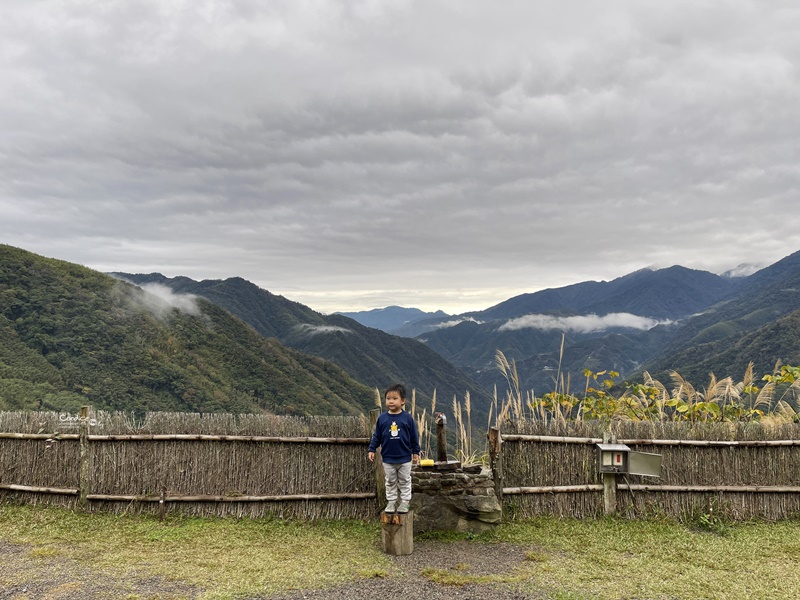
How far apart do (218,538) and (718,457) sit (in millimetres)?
5466

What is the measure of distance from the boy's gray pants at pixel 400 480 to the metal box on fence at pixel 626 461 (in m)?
2.31

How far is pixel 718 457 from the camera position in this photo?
20.9ft

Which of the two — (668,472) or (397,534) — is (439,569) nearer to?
(397,534)

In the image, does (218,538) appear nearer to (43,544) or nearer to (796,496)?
(43,544)

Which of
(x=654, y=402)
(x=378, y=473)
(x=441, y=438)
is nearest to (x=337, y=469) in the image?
(x=378, y=473)

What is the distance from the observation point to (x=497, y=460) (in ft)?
20.2

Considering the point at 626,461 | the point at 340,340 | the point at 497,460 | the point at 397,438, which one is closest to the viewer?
the point at 397,438

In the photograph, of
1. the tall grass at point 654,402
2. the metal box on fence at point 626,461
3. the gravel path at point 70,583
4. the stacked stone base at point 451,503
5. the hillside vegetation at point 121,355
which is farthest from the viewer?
the hillside vegetation at point 121,355

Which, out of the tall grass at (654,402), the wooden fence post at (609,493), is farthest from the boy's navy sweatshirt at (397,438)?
the wooden fence post at (609,493)

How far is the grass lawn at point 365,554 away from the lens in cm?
445

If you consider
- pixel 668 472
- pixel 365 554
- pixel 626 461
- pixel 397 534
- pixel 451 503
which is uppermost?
pixel 626 461

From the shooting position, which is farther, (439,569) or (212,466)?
(212,466)

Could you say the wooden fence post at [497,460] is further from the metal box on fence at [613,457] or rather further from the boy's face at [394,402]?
the boy's face at [394,402]

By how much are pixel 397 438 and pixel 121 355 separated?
46.5 m
